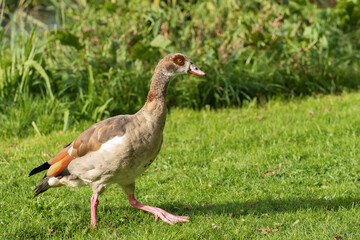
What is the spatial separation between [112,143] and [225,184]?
189 centimetres

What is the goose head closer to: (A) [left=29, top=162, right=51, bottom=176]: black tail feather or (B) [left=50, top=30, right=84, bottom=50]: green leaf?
(A) [left=29, top=162, right=51, bottom=176]: black tail feather

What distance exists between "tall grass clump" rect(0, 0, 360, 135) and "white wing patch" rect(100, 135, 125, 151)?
3305 millimetres

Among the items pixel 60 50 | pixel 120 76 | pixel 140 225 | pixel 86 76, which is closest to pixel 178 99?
pixel 120 76

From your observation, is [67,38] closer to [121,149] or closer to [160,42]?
[160,42]

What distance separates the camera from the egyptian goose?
13.1 feet

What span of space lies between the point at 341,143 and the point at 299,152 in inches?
28.3

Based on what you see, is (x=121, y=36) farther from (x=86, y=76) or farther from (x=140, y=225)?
(x=140, y=225)

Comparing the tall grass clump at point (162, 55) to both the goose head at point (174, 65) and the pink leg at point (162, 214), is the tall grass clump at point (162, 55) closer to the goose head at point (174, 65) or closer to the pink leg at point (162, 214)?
the pink leg at point (162, 214)

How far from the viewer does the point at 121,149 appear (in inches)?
155

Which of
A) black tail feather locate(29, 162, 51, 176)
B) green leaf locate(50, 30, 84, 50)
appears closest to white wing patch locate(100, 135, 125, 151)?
black tail feather locate(29, 162, 51, 176)

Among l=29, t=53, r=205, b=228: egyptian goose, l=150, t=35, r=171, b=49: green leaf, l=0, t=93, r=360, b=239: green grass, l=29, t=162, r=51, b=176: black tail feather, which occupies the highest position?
l=150, t=35, r=171, b=49: green leaf

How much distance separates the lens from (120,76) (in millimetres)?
7902

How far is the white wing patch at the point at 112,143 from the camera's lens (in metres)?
3.99

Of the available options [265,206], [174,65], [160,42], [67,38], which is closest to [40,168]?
[174,65]
